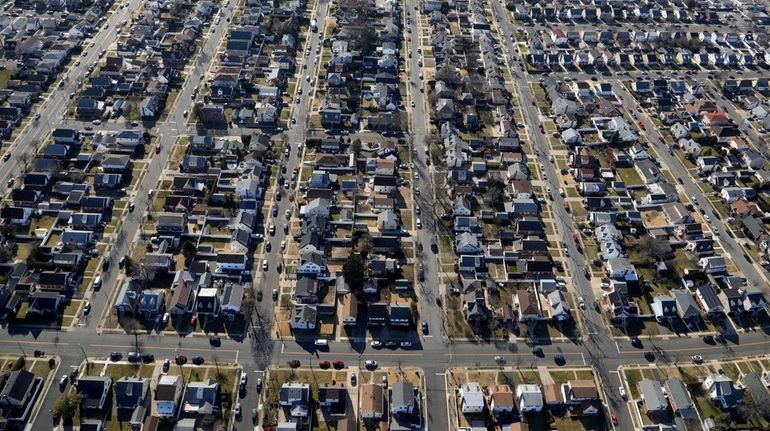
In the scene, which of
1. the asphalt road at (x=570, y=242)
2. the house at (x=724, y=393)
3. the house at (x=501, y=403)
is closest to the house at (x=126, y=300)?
the house at (x=501, y=403)

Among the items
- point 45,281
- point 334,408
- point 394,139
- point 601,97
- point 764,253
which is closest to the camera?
point 334,408

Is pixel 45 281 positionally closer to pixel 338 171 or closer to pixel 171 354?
pixel 171 354

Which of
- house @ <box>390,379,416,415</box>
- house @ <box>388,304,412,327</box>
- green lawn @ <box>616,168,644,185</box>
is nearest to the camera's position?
house @ <box>390,379,416,415</box>

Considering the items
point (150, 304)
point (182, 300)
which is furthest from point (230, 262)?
point (150, 304)

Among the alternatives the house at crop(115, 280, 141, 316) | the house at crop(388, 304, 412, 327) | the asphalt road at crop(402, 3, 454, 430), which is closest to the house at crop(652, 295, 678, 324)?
the asphalt road at crop(402, 3, 454, 430)

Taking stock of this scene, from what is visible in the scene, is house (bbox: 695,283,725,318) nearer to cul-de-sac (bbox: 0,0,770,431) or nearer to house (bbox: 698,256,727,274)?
cul-de-sac (bbox: 0,0,770,431)

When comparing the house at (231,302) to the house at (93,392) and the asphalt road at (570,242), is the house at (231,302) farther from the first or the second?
the asphalt road at (570,242)

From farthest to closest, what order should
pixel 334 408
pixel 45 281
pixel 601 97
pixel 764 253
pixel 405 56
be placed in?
pixel 405 56
pixel 601 97
pixel 764 253
pixel 45 281
pixel 334 408

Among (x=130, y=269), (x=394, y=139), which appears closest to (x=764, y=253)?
(x=394, y=139)
